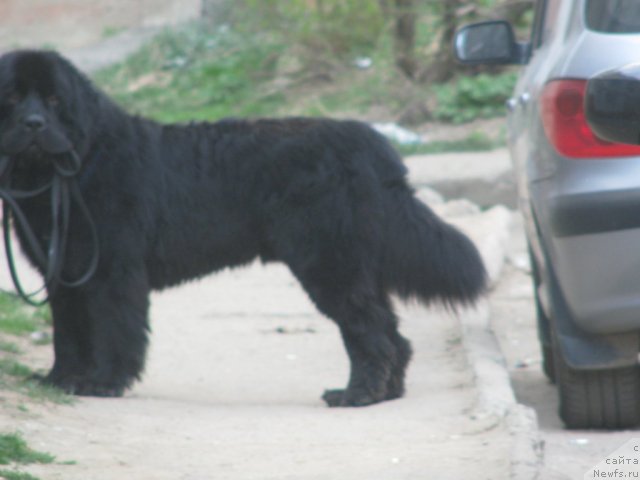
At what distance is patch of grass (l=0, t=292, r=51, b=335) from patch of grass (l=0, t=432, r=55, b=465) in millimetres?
2832

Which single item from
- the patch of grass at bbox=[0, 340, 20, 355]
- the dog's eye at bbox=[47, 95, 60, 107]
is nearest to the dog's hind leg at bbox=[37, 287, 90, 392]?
the dog's eye at bbox=[47, 95, 60, 107]

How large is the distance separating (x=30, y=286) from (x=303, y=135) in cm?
266

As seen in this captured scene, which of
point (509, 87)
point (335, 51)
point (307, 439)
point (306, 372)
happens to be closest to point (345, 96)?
point (335, 51)

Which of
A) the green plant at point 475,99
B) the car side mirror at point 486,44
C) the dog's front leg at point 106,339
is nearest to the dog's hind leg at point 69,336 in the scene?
the dog's front leg at point 106,339

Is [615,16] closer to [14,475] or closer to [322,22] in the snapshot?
[14,475]

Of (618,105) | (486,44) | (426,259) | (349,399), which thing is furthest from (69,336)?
(618,105)

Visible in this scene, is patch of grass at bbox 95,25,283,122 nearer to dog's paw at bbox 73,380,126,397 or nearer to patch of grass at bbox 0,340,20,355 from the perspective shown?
patch of grass at bbox 0,340,20,355

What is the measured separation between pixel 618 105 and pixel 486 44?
325 cm

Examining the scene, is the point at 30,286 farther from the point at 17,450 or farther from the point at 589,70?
the point at 589,70

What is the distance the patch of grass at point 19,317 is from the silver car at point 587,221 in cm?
326

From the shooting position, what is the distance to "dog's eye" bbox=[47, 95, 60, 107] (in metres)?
4.91

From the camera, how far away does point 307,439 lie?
422 centimetres

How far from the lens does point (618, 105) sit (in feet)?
7.77

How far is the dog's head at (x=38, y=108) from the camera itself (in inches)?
189
